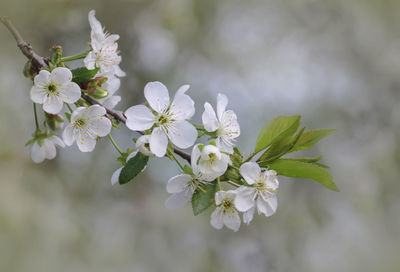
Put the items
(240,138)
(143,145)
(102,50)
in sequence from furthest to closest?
(240,138) → (102,50) → (143,145)

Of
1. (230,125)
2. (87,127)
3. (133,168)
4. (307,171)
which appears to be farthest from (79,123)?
(307,171)

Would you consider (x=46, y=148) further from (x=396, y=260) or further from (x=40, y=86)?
(x=396, y=260)

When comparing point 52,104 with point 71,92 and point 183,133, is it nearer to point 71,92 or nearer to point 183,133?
point 71,92

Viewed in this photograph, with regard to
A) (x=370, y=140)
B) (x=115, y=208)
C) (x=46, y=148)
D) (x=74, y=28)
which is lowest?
(x=46, y=148)

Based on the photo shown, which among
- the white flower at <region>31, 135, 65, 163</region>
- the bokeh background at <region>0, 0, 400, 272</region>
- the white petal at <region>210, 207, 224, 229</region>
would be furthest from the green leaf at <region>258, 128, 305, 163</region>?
the bokeh background at <region>0, 0, 400, 272</region>

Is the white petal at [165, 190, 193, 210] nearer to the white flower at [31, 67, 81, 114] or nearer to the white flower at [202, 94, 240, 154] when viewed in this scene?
the white flower at [202, 94, 240, 154]

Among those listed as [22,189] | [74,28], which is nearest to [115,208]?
[22,189]
